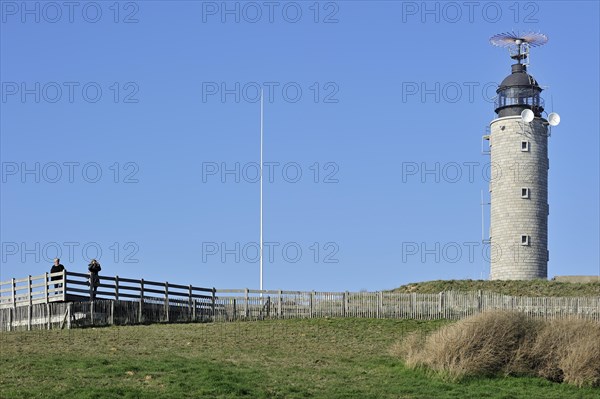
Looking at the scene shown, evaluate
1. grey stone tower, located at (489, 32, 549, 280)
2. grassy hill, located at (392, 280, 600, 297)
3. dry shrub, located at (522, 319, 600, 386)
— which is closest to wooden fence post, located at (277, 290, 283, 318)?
dry shrub, located at (522, 319, 600, 386)

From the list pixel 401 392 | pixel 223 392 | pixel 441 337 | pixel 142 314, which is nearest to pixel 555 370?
pixel 441 337

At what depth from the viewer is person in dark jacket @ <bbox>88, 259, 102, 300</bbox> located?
130 feet

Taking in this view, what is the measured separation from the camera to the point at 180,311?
142ft

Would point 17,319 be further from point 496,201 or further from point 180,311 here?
point 496,201

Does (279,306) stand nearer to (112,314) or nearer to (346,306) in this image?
(346,306)

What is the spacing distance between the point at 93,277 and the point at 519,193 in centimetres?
3475

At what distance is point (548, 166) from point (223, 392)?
47367mm

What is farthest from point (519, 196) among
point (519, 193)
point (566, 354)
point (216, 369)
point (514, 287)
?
point (216, 369)

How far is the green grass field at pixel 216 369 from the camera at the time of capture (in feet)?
82.5

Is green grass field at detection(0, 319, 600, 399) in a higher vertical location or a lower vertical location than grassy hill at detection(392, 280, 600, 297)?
lower

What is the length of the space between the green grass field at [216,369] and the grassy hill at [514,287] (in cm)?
2487

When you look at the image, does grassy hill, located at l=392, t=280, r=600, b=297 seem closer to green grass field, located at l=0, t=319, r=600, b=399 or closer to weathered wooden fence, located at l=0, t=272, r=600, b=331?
weathered wooden fence, located at l=0, t=272, r=600, b=331

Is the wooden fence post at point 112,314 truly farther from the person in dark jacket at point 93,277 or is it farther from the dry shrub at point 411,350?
the dry shrub at point 411,350

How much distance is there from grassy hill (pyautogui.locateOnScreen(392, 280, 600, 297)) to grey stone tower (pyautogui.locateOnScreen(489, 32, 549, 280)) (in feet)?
9.07
